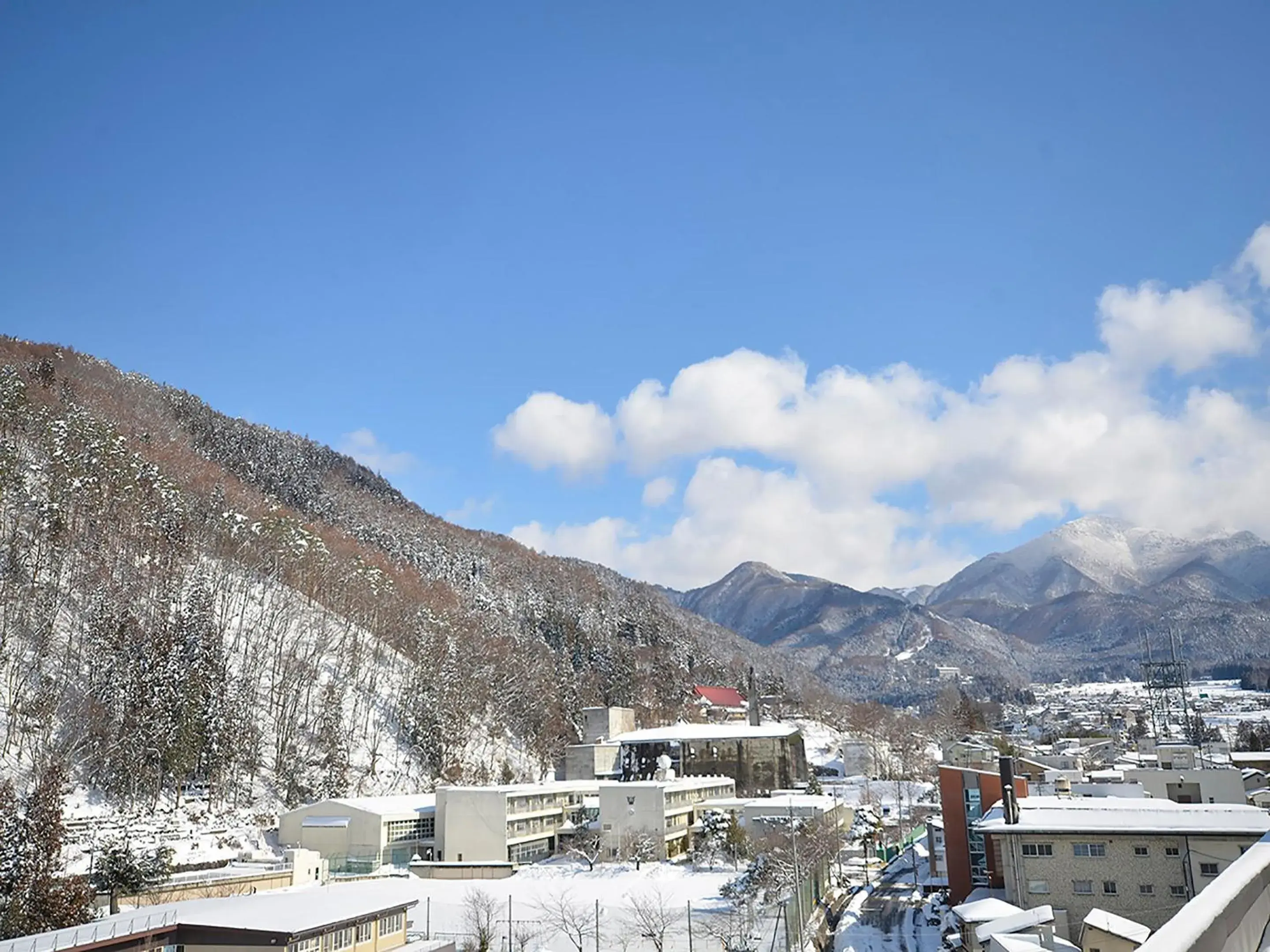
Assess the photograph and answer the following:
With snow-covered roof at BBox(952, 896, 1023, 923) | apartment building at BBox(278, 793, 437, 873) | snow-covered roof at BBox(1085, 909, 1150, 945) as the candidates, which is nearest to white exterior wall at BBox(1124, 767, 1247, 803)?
snow-covered roof at BBox(952, 896, 1023, 923)

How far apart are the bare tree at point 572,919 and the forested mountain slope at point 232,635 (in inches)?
877

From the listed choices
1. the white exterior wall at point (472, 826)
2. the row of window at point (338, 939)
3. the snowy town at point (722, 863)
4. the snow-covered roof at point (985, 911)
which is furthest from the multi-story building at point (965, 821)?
the row of window at point (338, 939)

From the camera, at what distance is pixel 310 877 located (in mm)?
35469

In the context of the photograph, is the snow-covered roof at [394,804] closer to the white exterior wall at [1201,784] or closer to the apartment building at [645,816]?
the apartment building at [645,816]

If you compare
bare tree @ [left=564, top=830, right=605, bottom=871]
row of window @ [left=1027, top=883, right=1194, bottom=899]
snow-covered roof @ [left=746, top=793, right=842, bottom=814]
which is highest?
snow-covered roof @ [left=746, top=793, right=842, bottom=814]

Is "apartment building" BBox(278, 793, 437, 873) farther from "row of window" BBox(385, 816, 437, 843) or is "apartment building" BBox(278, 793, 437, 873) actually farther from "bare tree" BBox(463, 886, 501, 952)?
"bare tree" BBox(463, 886, 501, 952)

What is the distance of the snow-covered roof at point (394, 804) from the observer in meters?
41.8

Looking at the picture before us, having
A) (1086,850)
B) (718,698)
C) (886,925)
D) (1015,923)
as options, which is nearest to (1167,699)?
(718,698)

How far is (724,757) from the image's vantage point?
56.5 metres

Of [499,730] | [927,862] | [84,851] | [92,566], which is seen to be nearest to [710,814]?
[927,862]

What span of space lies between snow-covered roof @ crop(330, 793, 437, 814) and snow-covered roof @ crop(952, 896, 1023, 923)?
1019 inches

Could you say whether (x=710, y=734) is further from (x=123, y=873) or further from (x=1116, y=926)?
(x=123, y=873)

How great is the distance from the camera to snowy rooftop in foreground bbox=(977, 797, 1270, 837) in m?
26.4

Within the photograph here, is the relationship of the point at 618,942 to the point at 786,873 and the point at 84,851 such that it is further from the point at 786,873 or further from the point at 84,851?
the point at 84,851
